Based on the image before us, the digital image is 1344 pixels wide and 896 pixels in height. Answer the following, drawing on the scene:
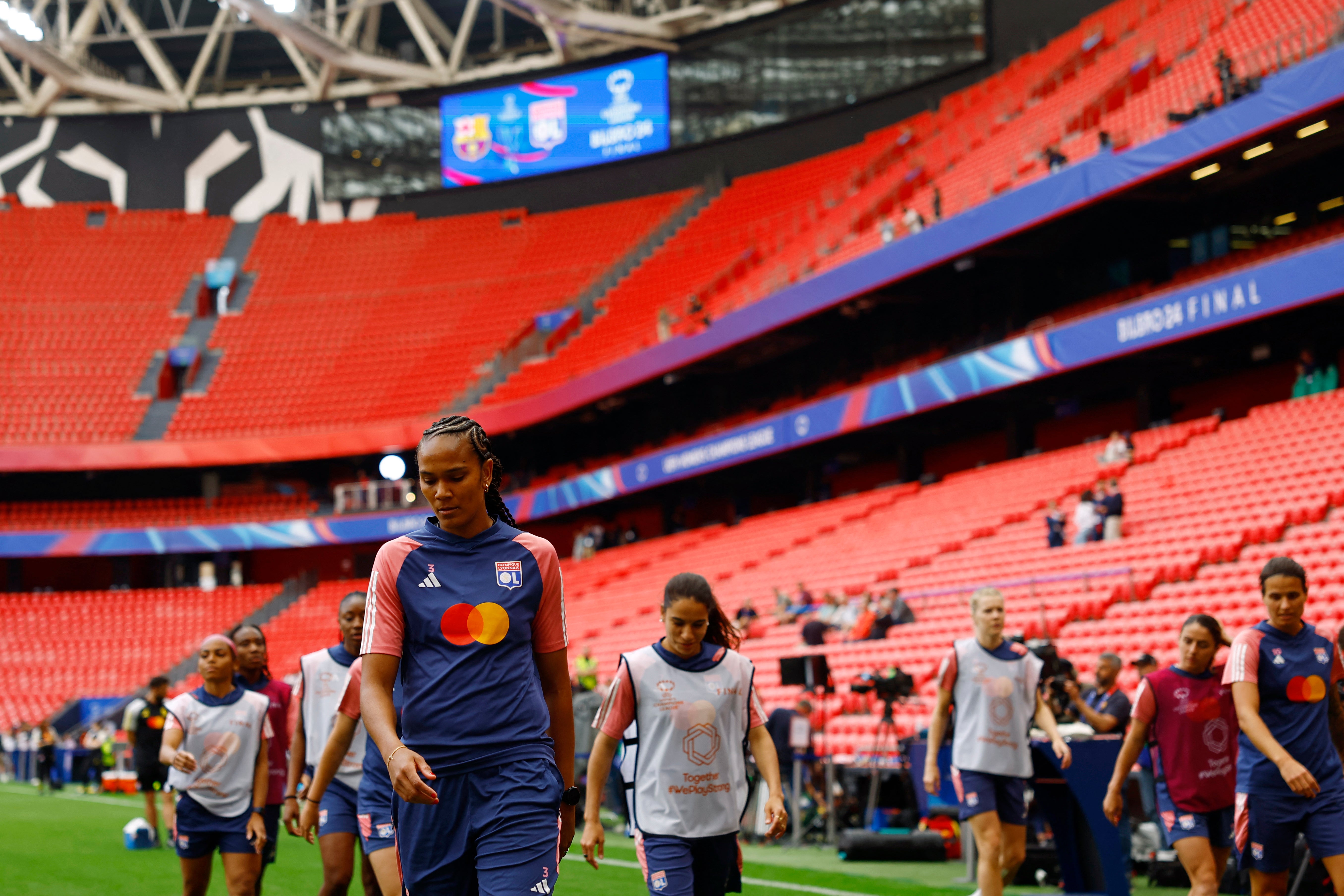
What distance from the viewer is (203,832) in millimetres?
7219

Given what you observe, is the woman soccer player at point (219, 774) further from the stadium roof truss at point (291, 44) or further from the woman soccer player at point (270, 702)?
the stadium roof truss at point (291, 44)

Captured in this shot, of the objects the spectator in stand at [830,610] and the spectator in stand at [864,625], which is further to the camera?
the spectator in stand at [830,610]

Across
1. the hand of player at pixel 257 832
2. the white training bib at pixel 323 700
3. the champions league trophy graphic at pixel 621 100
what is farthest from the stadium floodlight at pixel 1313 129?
the champions league trophy graphic at pixel 621 100

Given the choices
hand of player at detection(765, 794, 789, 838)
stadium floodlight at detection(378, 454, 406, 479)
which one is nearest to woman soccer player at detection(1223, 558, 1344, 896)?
hand of player at detection(765, 794, 789, 838)

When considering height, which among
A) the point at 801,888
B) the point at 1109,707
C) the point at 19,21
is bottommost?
the point at 801,888

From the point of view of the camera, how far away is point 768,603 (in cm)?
2500

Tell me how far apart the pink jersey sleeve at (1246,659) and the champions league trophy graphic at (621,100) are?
40.1 m

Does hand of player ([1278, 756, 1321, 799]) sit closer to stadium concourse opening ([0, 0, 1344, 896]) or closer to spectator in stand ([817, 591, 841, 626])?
stadium concourse opening ([0, 0, 1344, 896])

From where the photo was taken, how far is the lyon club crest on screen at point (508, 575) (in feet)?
13.3

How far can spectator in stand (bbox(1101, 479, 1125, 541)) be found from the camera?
63.1 ft

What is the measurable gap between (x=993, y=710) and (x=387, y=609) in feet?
16.3

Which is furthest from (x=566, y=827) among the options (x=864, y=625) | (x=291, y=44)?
(x=291, y=44)

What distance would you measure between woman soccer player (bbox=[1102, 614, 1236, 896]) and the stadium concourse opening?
0.03m

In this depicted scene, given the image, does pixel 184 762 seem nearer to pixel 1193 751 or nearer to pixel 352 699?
pixel 352 699
